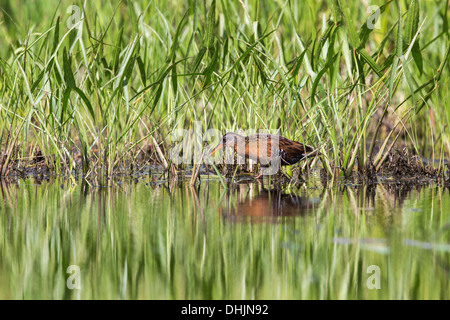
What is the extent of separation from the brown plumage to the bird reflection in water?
1.05ft

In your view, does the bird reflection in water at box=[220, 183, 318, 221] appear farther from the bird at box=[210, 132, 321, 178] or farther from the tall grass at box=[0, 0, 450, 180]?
the tall grass at box=[0, 0, 450, 180]

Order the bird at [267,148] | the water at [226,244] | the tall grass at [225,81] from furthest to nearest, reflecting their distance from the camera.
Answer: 1. the bird at [267,148]
2. the tall grass at [225,81]
3. the water at [226,244]

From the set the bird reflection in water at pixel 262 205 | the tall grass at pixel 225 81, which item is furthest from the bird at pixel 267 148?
the bird reflection in water at pixel 262 205

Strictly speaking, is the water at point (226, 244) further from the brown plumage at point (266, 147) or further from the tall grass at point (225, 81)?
the tall grass at point (225, 81)

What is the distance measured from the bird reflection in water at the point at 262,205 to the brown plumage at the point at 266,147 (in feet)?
1.05

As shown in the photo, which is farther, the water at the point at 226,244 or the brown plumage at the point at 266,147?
the brown plumage at the point at 266,147

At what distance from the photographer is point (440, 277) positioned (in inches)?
98.3

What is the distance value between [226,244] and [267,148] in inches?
79.4

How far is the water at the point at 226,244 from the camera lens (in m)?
2.45

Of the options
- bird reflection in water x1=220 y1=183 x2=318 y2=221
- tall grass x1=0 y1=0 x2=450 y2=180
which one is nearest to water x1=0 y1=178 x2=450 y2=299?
bird reflection in water x1=220 y1=183 x2=318 y2=221

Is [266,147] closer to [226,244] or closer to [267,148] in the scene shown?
[267,148]

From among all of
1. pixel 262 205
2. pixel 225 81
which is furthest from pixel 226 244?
pixel 225 81

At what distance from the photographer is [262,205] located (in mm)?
4098

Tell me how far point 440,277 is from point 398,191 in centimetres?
224
